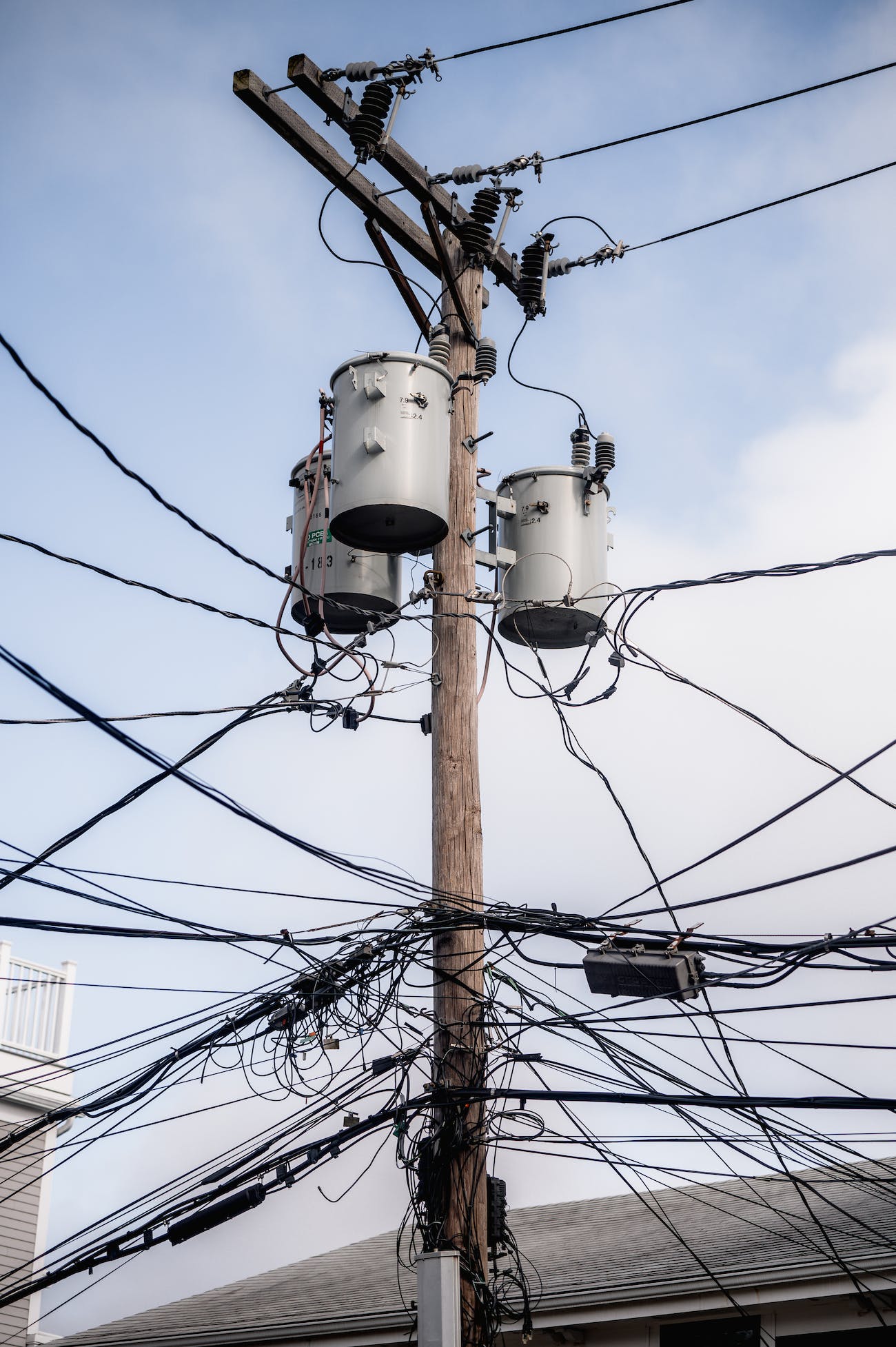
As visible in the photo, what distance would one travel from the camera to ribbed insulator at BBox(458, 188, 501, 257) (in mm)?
8961

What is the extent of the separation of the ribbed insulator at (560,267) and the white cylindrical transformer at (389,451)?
5.19 ft

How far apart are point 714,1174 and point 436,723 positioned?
339cm

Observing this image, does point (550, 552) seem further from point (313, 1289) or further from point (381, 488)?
point (313, 1289)

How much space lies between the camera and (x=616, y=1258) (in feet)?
34.5

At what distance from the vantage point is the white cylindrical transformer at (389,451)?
7961 millimetres

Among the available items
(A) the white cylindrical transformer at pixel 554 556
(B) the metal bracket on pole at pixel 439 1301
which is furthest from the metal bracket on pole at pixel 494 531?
(B) the metal bracket on pole at pixel 439 1301

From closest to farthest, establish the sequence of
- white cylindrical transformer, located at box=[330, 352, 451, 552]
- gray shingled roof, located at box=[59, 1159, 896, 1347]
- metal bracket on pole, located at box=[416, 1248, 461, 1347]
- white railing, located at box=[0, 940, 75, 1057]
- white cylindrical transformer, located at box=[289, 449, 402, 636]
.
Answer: metal bracket on pole, located at box=[416, 1248, 461, 1347], white cylindrical transformer, located at box=[330, 352, 451, 552], white cylindrical transformer, located at box=[289, 449, 402, 636], gray shingled roof, located at box=[59, 1159, 896, 1347], white railing, located at box=[0, 940, 75, 1057]

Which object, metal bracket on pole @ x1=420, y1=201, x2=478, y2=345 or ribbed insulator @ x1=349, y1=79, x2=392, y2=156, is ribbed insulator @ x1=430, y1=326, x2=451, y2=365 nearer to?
metal bracket on pole @ x1=420, y1=201, x2=478, y2=345

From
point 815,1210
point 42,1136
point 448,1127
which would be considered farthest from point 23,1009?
point 448,1127

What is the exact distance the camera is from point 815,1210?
33.9 feet

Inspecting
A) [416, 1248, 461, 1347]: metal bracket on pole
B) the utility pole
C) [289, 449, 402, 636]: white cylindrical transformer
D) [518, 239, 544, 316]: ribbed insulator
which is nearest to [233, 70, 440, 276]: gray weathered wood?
the utility pole

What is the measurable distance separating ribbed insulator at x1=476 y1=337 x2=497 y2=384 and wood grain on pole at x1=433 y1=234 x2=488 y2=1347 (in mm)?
55

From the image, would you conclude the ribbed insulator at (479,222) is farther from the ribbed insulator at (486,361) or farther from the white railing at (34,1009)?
the white railing at (34,1009)

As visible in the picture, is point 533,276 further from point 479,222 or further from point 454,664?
point 454,664
